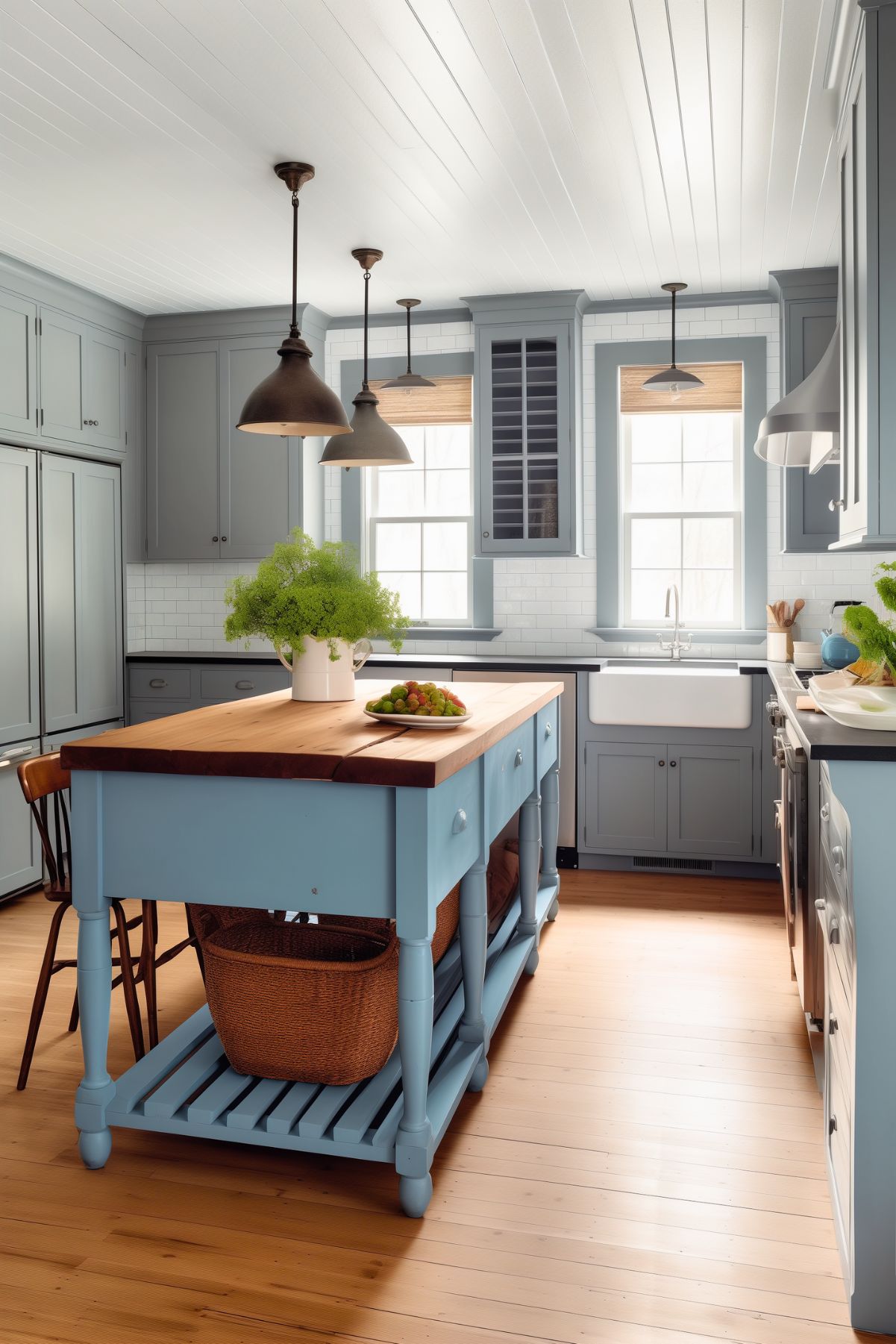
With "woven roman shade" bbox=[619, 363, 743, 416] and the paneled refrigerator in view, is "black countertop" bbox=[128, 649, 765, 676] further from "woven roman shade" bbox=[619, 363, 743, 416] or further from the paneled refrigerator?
"woven roman shade" bbox=[619, 363, 743, 416]

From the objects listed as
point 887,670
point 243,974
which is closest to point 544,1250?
point 243,974

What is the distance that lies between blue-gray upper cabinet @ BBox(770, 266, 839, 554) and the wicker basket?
349cm

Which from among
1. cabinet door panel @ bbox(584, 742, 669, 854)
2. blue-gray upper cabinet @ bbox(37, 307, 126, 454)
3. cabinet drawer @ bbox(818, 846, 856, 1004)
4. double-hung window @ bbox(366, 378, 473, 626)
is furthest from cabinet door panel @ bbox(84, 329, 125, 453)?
cabinet drawer @ bbox(818, 846, 856, 1004)

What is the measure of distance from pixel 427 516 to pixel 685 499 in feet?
4.90

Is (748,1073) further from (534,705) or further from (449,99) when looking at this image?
(449,99)

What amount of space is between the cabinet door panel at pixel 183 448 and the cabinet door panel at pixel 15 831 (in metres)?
1.60

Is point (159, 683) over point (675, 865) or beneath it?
over

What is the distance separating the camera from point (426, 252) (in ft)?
15.8

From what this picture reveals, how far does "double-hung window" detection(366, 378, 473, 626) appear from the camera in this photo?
19.9 ft

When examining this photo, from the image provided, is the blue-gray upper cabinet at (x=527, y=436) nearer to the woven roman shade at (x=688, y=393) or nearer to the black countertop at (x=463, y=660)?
the woven roman shade at (x=688, y=393)

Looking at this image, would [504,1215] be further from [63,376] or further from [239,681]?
[63,376]

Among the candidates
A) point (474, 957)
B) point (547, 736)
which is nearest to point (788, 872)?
point (547, 736)

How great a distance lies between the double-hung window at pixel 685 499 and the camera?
18.6ft

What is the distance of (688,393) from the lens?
5668mm
